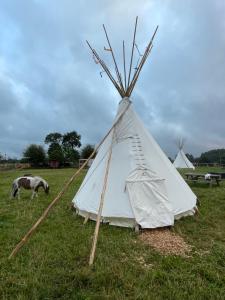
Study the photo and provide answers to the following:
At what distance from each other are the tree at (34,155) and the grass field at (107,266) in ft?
131

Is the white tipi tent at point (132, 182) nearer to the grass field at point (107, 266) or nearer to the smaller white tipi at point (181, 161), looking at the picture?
the grass field at point (107, 266)

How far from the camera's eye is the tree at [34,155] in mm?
44844

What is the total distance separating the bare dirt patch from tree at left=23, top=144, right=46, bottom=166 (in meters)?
41.2

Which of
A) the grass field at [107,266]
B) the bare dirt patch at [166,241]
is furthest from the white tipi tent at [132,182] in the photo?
the grass field at [107,266]

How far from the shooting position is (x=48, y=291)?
320 centimetres

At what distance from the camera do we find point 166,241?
4781 mm

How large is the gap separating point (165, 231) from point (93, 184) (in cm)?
189

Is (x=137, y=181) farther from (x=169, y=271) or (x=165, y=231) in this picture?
(x=169, y=271)

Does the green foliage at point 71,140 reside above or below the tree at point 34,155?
above

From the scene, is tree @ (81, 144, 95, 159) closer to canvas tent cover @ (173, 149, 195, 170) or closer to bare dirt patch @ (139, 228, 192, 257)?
canvas tent cover @ (173, 149, 195, 170)

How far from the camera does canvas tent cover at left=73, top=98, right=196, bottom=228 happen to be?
5.52m

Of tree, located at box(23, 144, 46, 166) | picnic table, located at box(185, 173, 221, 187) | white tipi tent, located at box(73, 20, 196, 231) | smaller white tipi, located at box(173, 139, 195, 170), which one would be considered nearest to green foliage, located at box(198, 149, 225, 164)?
smaller white tipi, located at box(173, 139, 195, 170)

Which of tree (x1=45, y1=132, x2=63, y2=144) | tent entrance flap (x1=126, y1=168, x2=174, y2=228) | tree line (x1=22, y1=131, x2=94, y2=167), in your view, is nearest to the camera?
tent entrance flap (x1=126, y1=168, x2=174, y2=228)

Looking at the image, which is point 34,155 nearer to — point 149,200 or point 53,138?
point 53,138
